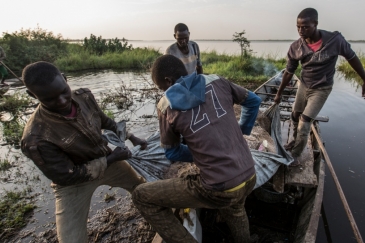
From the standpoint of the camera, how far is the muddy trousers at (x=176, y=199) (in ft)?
5.01

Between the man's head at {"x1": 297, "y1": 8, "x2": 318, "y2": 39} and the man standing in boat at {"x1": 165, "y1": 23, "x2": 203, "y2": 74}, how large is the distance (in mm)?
1815

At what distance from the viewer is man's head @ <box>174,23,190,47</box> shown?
3875 millimetres

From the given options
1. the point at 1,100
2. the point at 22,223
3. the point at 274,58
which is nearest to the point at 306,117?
the point at 22,223

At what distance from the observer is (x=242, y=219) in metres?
1.92

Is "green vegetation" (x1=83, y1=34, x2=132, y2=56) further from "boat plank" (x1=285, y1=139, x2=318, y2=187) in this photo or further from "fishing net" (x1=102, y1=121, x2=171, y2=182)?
"boat plank" (x1=285, y1=139, x2=318, y2=187)

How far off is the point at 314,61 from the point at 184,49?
208 centimetres

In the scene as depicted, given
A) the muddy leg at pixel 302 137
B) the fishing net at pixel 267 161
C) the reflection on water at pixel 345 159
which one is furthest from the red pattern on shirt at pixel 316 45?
the reflection on water at pixel 345 159

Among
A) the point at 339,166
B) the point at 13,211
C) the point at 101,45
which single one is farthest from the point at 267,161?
the point at 101,45

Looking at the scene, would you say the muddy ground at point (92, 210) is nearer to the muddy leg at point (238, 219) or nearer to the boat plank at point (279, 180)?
the boat plank at point (279, 180)

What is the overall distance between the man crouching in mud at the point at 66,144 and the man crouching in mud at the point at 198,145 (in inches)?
21.0

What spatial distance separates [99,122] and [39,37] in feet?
67.9

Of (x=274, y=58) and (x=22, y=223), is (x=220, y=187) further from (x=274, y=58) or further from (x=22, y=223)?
(x=274, y=58)

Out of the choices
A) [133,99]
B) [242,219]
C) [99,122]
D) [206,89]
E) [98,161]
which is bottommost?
[133,99]

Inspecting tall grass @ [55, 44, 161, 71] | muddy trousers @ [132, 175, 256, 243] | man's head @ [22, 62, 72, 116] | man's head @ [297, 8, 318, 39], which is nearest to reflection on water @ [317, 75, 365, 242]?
muddy trousers @ [132, 175, 256, 243]
